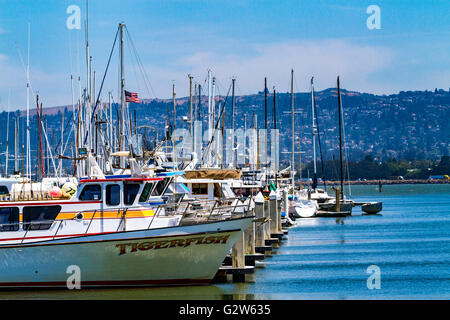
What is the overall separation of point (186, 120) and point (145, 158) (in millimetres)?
34411

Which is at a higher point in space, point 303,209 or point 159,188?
point 159,188

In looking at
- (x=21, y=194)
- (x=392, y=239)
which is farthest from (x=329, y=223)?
(x=21, y=194)

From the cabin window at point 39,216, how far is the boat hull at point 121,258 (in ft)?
2.47

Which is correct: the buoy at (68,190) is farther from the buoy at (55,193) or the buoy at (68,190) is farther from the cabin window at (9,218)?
the cabin window at (9,218)

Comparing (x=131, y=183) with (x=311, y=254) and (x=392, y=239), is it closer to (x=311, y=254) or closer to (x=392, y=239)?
(x=311, y=254)

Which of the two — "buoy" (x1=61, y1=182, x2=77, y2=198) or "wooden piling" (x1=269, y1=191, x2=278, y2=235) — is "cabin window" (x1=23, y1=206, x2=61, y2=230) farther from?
"wooden piling" (x1=269, y1=191, x2=278, y2=235)

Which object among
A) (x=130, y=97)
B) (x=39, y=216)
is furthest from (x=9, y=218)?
(x=130, y=97)

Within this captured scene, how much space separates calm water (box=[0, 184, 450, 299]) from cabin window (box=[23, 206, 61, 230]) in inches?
83.4

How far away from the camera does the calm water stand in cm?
2394

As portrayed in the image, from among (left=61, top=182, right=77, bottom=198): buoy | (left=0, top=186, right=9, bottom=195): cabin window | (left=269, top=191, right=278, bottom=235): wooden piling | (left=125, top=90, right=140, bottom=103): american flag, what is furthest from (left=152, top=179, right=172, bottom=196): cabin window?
(left=269, top=191, right=278, bottom=235): wooden piling

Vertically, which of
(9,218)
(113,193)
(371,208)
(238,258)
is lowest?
(371,208)

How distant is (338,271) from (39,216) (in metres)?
14.3

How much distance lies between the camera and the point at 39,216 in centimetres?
2408

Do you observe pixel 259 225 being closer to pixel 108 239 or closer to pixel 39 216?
pixel 108 239
